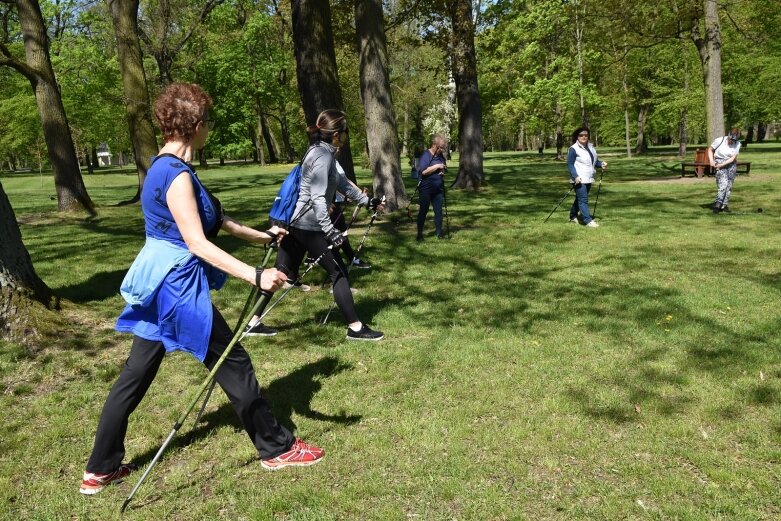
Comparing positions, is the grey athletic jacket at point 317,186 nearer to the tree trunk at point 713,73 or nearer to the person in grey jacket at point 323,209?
the person in grey jacket at point 323,209

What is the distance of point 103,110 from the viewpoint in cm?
4419

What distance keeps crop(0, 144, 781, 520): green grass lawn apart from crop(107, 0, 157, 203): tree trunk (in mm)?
8485

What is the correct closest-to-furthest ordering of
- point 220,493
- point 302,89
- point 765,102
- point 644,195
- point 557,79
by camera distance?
point 220,493 → point 302,89 → point 644,195 → point 557,79 → point 765,102

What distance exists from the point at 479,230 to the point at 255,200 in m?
9.78

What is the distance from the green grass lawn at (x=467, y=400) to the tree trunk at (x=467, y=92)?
10873 millimetres

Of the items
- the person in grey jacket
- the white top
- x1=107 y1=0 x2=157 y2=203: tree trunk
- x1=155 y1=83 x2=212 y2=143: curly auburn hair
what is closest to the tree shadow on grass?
the person in grey jacket

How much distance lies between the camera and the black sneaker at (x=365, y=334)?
5.82 m

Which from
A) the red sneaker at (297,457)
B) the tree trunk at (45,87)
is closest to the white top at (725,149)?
the red sneaker at (297,457)

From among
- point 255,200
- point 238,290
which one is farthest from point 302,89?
point 255,200

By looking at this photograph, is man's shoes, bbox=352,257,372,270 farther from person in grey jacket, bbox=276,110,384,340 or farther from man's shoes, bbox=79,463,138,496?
man's shoes, bbox=79,463,138,496

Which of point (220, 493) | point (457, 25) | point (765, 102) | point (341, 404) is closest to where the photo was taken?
point (220, 493)

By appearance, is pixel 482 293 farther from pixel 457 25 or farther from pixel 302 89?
pixel 457 25

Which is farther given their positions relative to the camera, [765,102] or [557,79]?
[765,102]

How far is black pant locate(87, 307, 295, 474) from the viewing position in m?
3.32
